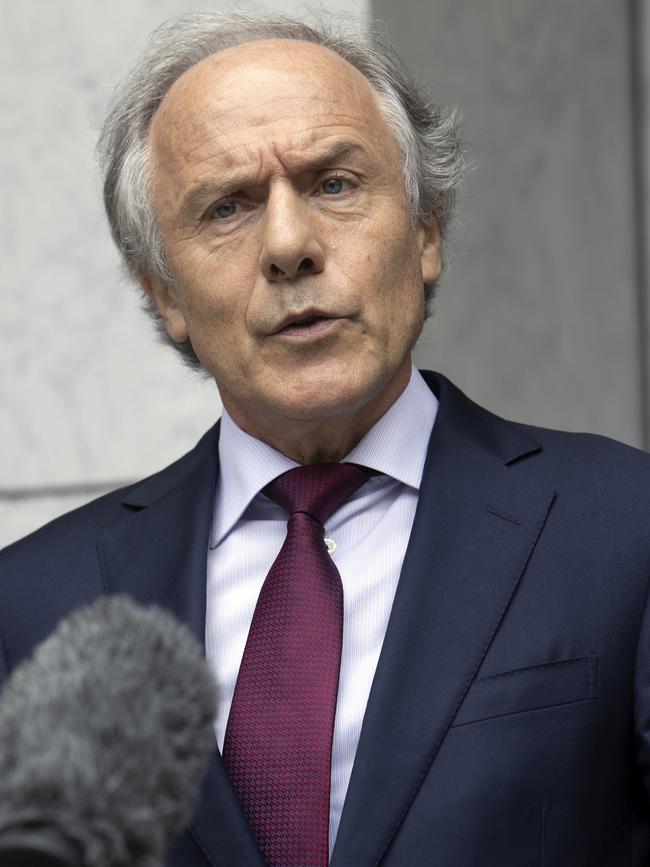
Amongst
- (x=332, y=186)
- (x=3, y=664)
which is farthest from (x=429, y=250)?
(x=3, y=664)

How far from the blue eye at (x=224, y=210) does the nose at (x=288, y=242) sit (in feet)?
0.38

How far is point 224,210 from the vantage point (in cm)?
258

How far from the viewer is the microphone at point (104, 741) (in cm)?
87

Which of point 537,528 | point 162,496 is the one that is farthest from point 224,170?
point 537,528

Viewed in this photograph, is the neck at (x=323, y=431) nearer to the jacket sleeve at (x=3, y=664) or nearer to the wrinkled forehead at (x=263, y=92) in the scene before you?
the wrinkled forehead at (x=263, y=92)

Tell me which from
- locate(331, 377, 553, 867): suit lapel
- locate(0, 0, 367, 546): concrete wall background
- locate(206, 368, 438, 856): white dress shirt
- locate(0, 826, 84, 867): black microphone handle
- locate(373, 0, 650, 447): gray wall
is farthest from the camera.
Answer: locate(373, 0, 650, 447): gray wall

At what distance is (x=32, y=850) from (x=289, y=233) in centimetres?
170

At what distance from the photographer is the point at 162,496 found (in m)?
2.76

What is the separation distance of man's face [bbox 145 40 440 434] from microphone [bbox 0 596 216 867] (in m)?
1.37

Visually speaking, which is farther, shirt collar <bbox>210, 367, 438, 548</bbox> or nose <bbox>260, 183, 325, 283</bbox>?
shirt collar <bbox>210, 367, 438, 548</bbox>

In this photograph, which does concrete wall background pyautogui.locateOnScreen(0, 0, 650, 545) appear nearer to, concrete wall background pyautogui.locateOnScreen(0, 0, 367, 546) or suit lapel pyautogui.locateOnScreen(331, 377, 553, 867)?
concrete wall background pyautogui.locateOnScreen(0, 0, 367, 546)

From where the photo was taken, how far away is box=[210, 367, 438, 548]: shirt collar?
2.53 m

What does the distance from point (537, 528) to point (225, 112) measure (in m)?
0.98

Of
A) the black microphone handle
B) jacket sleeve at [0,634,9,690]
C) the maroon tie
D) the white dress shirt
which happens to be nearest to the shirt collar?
the white dress shirt
